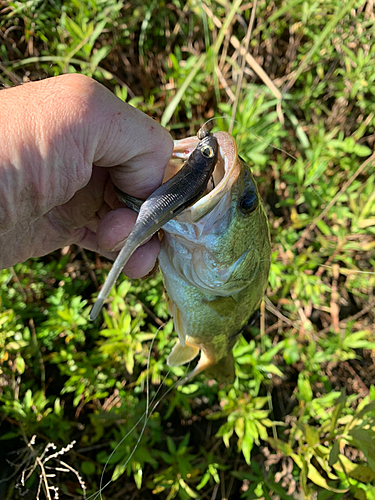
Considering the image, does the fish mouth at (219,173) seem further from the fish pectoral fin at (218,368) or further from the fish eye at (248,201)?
the fish pectoral fin at (218,368)

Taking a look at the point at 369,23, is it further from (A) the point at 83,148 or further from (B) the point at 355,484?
(B) the point at 355,484

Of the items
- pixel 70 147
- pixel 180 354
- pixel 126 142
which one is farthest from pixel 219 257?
pixel 180 354

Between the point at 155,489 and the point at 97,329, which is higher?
the point at 97,329

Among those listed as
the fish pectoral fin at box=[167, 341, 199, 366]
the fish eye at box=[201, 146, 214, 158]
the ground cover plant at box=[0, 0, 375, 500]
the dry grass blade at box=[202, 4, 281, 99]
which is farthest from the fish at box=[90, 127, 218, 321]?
the dry grass blade at box=[202, 4, 281, 99]

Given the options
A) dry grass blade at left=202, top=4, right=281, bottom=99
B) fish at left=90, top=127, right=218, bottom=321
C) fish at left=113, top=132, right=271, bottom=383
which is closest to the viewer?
fish at left=90, top=127, right=218, bottom=321

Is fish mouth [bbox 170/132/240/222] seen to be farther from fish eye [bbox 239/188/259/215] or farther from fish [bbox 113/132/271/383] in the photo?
A: fish eye [bbox 239/188/259/215]

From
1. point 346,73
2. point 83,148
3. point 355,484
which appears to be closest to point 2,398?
point 83,148

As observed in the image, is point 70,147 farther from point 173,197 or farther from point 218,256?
point 218,256
